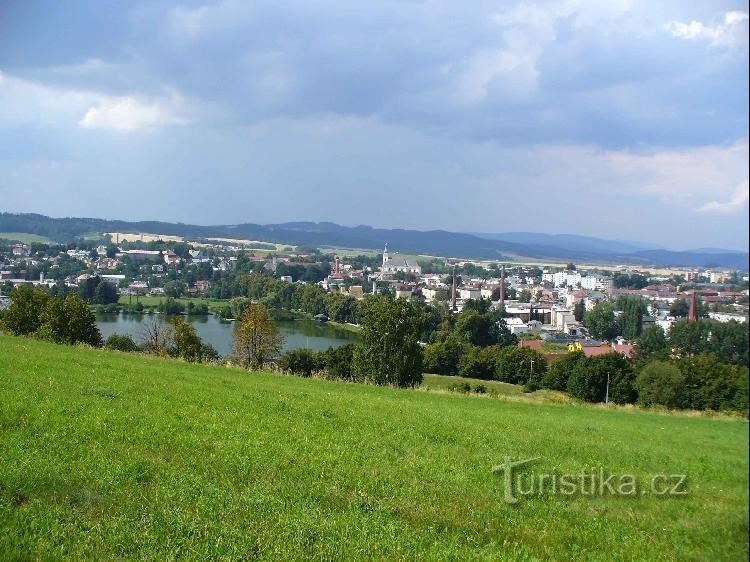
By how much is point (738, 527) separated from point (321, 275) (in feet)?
422

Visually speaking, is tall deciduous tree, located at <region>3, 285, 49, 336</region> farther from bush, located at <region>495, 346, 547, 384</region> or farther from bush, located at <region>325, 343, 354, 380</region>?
bush, located at <region>495, 346, 547, 384</region>

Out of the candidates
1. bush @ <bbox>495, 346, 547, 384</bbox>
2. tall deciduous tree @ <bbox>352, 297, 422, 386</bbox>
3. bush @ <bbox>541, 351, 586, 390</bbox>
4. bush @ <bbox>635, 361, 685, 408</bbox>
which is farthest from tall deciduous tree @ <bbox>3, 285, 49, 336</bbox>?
bush @ <bbox>495, 346, 547, 384</bbox>

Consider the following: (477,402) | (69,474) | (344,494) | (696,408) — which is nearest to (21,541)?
(69,474)

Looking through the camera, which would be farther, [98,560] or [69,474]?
[69,474]

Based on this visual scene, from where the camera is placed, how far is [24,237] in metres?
122

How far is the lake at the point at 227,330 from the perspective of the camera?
60.6 meters

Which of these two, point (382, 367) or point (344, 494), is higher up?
point (344, 494)

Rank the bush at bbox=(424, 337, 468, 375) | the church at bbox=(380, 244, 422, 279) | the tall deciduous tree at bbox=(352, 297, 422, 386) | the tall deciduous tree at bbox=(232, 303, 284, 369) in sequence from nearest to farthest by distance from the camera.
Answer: the tall deciduous tree at bbox=(352, 297, 422, 386) < the tall deciduous tree at bbox=(232, 303, 284, 369) < the bush at bbox=(424, 337, 468, 375) < the church at bbox=(380, 244, 422, 279)

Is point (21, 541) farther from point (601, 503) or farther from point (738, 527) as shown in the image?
point (601, 503)

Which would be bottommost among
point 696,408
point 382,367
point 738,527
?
point 382,367

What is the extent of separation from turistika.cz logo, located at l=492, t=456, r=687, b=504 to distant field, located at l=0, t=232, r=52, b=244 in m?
121

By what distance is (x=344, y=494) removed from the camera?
7082 millimetres

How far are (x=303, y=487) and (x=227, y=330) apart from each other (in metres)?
64.1

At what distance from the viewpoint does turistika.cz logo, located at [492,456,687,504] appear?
22.9 feet
